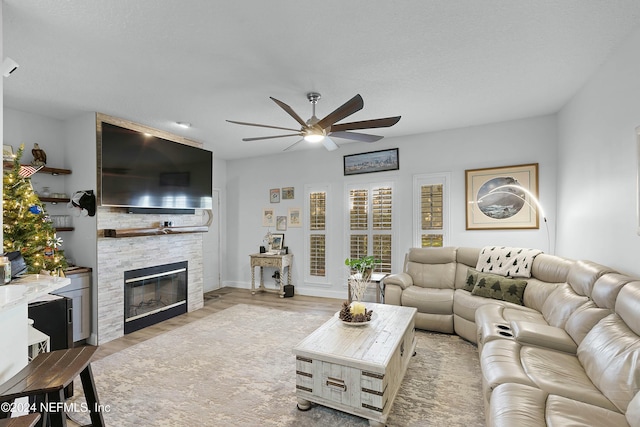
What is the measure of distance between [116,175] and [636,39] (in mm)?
5028

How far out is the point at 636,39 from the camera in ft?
7.19

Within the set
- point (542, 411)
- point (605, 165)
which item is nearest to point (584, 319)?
point (542, 411)

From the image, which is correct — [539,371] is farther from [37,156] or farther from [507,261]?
[37,156]

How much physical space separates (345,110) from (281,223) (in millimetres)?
3806

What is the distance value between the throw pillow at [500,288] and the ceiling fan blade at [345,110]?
8.43ft

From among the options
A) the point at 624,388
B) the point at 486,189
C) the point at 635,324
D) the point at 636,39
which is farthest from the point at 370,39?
the point at 486,189

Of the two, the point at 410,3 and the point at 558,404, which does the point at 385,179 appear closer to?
the point at 410,3

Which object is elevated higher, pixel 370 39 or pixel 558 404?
pixel 370 39

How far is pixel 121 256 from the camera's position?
153 inches

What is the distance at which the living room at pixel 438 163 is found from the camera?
253 centimetres

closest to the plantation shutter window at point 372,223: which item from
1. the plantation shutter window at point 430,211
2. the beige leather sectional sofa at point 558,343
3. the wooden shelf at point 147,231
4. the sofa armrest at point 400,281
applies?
the plantation shutter window at point 430,211

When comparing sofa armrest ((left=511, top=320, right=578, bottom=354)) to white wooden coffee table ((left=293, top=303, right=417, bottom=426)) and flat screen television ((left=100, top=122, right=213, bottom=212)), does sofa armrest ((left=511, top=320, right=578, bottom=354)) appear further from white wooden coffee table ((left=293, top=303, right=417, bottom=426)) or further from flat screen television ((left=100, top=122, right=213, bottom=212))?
flat screen television ((left=100, top=122, right=213, bottom=212))

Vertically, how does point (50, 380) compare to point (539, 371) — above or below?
above

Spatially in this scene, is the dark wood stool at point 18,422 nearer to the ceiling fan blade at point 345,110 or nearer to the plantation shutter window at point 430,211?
the ceiling fan blade at point 345,110
